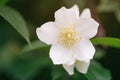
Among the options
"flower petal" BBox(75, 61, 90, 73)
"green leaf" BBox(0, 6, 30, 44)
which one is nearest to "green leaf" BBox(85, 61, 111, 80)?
"flower petal" BBox(75, 61, 90, 73)

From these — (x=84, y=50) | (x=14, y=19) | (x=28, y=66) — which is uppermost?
(x=14, y=19)

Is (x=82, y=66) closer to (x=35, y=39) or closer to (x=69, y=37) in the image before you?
(x=69, y=37)

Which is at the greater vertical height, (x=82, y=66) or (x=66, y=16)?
(x=66, y=16)

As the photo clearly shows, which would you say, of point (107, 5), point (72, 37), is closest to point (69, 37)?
point (72, 37)

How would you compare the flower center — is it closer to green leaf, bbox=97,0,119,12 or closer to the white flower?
the white flower

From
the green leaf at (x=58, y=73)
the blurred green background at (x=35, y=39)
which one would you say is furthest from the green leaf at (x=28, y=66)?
the green leaf at (x=58, y=73)

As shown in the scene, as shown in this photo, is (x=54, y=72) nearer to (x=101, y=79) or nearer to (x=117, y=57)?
(x=101, y=79)
